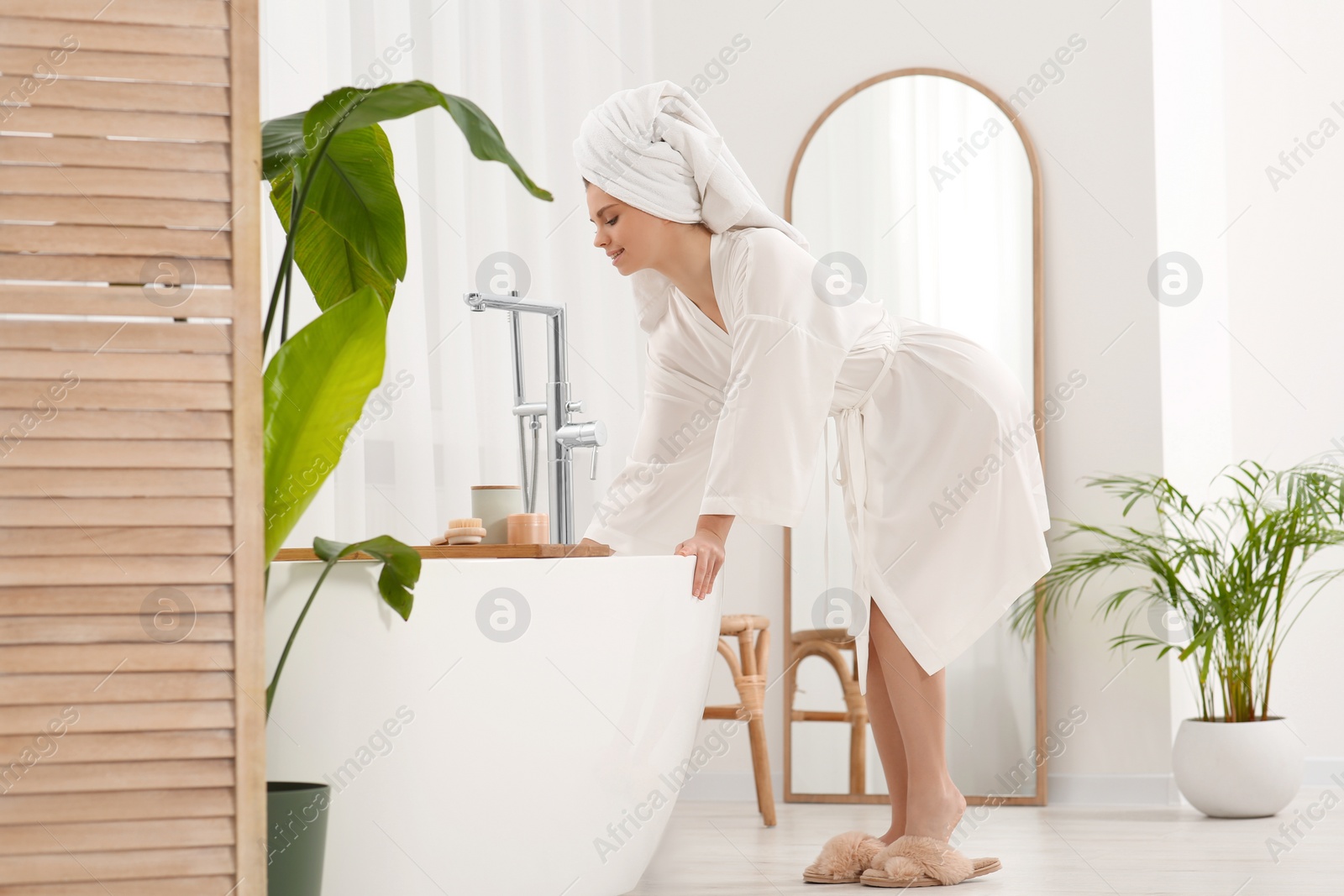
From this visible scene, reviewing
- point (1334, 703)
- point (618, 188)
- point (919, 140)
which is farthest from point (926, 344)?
point (1334, 703)

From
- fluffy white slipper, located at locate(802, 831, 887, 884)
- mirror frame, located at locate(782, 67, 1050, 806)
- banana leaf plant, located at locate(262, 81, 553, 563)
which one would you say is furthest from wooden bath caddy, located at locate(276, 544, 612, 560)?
mirror frame, located at locate(782, 67, 1050, 806)

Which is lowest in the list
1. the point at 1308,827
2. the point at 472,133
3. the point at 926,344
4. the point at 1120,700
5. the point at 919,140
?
the point at 1308,827

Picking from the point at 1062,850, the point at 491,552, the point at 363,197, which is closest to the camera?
the point at 363,197

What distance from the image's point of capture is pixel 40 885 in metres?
1.13

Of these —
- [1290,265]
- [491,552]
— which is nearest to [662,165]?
[491,552]

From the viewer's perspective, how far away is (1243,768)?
259 centimetres

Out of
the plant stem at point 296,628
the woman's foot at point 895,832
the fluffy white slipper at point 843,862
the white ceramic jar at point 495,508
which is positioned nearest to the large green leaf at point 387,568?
the plant stem at point 296,628

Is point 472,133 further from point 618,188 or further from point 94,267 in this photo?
point 618,188

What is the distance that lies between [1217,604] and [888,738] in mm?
1044

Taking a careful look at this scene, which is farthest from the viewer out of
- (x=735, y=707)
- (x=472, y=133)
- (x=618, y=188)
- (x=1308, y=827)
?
(x=735, y=707)

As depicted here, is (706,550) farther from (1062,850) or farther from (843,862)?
(1062,850)

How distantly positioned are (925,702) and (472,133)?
113 cm

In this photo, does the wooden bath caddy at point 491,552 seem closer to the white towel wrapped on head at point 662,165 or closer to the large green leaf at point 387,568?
the large green leaf at point 387,568

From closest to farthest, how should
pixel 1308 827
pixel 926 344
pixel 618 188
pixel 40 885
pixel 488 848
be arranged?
pixel 40 885 < pixel 488 848 < pixel 618 188 < pixel 926 344 < pixel 1308 827
